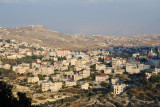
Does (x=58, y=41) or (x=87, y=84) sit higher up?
(x=58, y=41)

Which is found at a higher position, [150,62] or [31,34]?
[31,34]

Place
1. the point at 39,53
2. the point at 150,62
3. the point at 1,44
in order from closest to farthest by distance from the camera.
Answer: the point at 150,62 → the point at 39,53 → the point at 1,44

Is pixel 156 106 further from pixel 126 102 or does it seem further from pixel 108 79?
pixel 108 79

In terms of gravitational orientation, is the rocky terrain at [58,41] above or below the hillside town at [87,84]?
above

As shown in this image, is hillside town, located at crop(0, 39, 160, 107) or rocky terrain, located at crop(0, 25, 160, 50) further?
rocky terrain, located at crop(0, 25, 160, 50)

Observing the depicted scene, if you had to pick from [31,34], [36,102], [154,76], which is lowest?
[36,102]

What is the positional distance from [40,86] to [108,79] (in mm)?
8144

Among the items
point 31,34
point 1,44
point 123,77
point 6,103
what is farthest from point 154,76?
→ point 31,34

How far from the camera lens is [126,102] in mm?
18984

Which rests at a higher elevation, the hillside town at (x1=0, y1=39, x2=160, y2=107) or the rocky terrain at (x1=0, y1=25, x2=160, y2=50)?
the rocky terrain at (x1=0, y1=25, x2=160, y2=50)

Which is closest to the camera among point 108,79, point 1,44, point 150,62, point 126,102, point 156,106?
point 156,106

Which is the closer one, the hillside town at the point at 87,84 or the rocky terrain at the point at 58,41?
the hillside town at the point at 87,84

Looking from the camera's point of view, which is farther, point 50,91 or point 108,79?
point 108,79

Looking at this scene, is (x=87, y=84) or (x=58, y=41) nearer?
(x=87, y=84)
